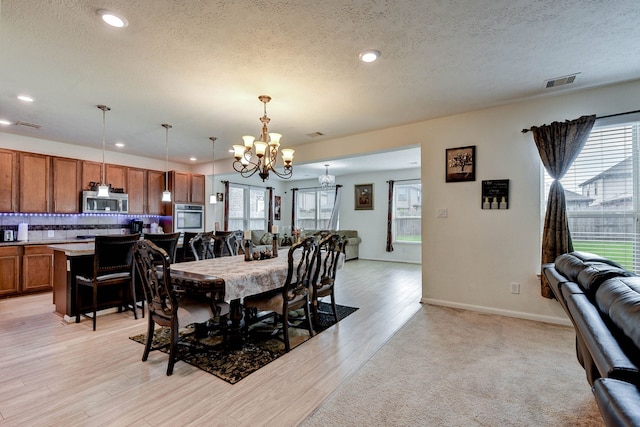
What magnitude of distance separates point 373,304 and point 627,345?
331 centimetres

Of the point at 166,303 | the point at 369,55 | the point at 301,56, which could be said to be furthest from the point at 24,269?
the point at 369,55

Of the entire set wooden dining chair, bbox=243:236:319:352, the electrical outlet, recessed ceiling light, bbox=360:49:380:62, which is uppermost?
recessed ceiling light, bbox=360:49:380:62

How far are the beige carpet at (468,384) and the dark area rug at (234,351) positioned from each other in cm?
76

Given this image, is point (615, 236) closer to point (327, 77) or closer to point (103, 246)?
point (327, 77)

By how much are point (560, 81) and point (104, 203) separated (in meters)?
7.18

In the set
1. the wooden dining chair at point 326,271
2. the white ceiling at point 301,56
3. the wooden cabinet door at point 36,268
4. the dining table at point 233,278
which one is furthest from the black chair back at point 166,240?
the wooden cabinet door at point 36,268

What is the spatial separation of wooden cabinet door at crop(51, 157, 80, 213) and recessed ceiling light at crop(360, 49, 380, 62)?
220 inches

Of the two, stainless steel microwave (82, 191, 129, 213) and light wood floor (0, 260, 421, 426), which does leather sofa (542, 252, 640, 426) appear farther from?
stainless steel microwave (82, 191, 129, 213)

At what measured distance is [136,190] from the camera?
629 cm

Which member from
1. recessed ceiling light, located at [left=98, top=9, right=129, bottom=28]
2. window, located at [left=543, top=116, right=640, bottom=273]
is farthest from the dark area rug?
window, located at [left=543, top=116, right=640, bottom=273]

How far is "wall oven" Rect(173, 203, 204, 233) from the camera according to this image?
6.67 meters

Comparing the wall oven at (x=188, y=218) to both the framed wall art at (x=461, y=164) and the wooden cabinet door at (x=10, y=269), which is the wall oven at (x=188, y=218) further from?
the framed wall art at (x=461, y=164)

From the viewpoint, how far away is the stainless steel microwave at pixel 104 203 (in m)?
5.44

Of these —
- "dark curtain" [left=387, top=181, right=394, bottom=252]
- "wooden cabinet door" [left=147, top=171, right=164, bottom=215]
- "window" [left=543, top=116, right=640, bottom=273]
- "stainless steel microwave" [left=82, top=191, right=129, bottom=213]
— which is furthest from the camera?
"dark curtain" [left=387, top=181, right=394, bottom=252]
